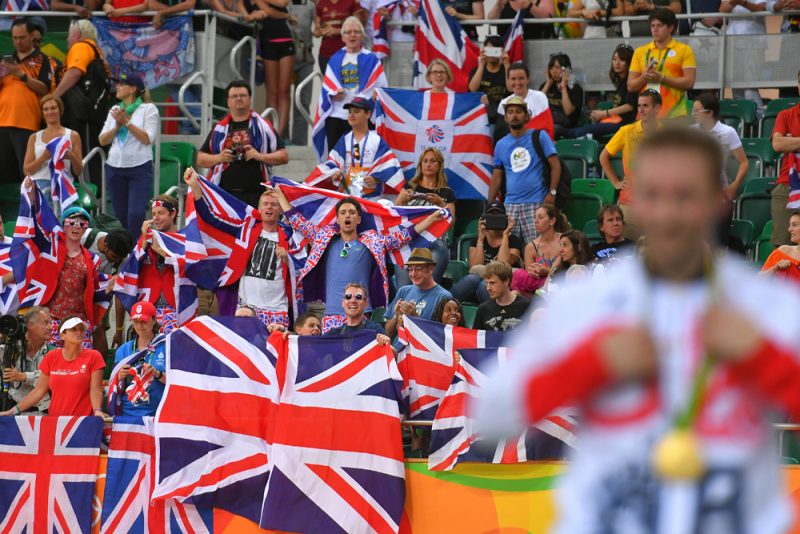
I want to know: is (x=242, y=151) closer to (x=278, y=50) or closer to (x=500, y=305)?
(x=278, y=50)

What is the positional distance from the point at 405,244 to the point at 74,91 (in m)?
5.13

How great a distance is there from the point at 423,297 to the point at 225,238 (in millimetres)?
2046

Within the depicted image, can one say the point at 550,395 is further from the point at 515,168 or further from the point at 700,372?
the point at 515,168

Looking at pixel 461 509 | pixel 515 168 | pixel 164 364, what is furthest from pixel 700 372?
pixel 515 168

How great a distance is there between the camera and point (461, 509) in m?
9.38

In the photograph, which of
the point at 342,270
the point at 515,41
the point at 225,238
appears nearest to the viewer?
the point at 342,270

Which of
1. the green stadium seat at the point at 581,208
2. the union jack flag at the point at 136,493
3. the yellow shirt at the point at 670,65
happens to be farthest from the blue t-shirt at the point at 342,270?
the yellow shirt at the point at 670,65

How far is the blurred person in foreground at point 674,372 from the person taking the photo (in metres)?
2.82

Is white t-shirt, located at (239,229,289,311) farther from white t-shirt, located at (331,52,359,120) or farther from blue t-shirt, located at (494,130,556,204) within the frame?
Result: white t-shirt, located at (331,52,359,120)

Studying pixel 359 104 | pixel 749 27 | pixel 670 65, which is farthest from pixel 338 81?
pixel 749 27

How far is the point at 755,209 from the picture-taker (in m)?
13.3

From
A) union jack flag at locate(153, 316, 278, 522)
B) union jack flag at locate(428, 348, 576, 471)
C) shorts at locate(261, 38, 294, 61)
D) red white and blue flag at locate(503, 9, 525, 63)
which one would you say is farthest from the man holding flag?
red white and blue flag at locate(503, 9, 525, 63)

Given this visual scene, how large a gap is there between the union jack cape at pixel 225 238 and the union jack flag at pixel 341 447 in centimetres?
177

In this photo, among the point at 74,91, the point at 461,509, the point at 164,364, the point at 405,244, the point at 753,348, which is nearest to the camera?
the point at 753,348
